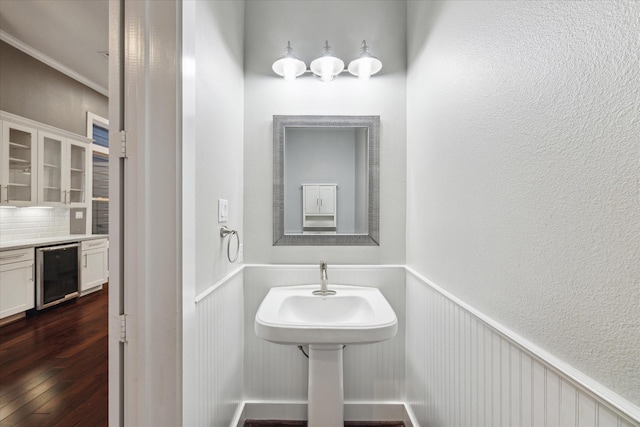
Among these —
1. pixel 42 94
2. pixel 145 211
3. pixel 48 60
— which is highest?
pixel 48 60

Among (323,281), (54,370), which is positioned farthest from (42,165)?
(323,281)

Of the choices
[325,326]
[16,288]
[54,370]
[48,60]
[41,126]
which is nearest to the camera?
[325,326]

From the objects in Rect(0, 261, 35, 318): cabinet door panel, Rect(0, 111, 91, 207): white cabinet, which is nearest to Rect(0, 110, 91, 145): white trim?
Rect(0, 111, 91, 207): white cabinet

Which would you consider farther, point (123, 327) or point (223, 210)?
point (223, 210)

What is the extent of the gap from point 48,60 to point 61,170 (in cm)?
130

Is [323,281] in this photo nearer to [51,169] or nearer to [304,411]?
[304,411]

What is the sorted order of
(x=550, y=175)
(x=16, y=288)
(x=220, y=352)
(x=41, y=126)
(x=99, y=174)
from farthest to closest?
(x=99, y=174)
(x=41, y=126)
(x=16, y=288)
(x=220, y=352)
(x=550, y=175)

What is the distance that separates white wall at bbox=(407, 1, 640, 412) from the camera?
542 mm

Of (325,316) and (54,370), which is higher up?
(325,316)

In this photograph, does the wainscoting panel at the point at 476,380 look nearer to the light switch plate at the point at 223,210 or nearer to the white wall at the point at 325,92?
the white wall at the point at 325,92

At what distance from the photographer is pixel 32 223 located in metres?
3.72

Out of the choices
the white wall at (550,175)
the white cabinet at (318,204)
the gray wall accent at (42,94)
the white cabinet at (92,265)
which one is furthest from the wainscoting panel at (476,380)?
the gray wall accent at (42,94)

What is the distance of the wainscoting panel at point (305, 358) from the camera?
1870mm

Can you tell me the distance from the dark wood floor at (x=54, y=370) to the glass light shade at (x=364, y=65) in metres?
2.49
